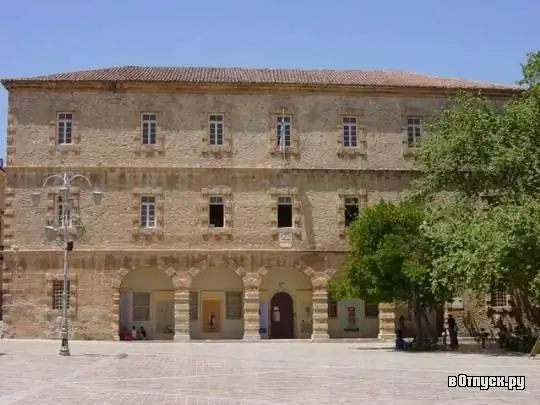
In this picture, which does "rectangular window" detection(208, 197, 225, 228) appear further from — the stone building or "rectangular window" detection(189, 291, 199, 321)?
"rectangular window" detection(189, 291, 199, 321)

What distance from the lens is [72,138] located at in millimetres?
37625

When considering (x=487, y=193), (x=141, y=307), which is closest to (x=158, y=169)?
(x=141, y=307)

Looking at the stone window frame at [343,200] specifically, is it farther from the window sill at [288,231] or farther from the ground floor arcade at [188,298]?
the window sill at [288,231]

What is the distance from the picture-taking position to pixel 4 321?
36719mm

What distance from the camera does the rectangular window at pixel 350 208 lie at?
1506 inches

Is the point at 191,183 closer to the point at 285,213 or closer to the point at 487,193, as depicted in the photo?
the point at 285,213

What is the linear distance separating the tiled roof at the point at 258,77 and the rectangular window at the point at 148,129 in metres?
1.73

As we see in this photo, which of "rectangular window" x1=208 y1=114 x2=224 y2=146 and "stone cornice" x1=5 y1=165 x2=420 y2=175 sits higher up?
"rectangular window" x1=208 y1=114 x2=224 y2=146

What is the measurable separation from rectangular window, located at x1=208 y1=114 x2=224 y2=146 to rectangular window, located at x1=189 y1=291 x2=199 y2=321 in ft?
24.3

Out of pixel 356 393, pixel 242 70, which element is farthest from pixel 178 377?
pixel 242 70

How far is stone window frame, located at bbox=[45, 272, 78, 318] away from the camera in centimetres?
3678

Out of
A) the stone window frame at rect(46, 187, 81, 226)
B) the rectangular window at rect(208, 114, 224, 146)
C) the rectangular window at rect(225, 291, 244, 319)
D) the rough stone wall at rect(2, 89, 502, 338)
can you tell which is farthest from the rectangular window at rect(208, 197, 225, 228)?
the stone window frame at rect(46, 187, 81, 226)

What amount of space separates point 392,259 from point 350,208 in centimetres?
917

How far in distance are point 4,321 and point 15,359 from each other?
12.9 metres
